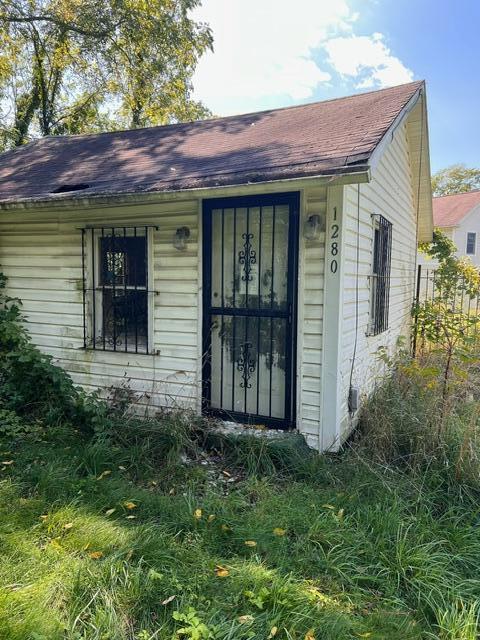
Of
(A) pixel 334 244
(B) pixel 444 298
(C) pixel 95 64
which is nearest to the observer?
→ (A) pixel 334 244

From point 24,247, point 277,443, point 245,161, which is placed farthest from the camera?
point 24,247

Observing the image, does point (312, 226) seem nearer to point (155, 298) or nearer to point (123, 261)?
point (155, 298)

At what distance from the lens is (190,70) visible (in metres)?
15.9

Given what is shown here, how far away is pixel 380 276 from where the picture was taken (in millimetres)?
5633

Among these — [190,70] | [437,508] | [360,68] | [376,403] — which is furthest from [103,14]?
[437,508]

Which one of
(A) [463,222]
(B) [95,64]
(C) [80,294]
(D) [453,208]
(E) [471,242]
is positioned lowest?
(C) [80,294]

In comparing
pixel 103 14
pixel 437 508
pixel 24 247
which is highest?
pixel 103 14

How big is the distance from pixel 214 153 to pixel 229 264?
151 centimetres

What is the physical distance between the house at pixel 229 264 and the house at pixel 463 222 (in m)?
22.1

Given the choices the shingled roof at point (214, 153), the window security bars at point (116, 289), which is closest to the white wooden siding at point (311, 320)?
the shingled roof at point (214, 153)

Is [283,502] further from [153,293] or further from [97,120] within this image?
[97,120]

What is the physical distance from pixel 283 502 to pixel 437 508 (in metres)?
1.13

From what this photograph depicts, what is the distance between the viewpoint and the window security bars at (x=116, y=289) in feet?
16.1

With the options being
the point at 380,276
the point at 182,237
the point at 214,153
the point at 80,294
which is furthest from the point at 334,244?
the point at 80,294
